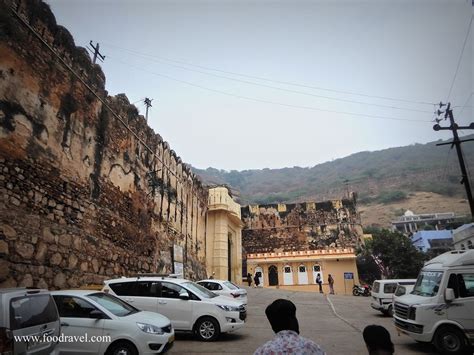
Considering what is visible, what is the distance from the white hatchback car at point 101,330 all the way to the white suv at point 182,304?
2.34 metres

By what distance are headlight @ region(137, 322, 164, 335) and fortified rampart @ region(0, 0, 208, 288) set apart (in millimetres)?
3494

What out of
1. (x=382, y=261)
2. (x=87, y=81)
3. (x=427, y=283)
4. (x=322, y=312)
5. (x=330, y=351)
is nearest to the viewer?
(x=330, y=351)

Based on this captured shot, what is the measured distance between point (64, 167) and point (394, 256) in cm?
3072

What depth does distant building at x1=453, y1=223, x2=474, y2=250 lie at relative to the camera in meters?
26.8

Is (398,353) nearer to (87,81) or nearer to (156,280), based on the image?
(156,280)

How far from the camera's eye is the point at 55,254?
9.26 metres

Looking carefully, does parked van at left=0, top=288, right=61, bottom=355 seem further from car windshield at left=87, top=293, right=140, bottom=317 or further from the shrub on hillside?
the shrub on hillside

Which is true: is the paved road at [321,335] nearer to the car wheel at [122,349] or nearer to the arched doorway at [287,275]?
the car wheel at [122,349]

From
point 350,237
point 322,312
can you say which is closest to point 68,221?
point 322,312

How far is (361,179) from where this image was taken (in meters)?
116

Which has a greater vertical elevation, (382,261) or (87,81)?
(87,81)

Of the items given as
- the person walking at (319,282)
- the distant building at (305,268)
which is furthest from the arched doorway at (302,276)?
the person walking at (319,282)

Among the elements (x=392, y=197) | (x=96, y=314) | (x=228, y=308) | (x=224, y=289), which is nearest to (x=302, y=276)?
(x=224, y=289)

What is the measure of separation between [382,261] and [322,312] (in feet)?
65.5
